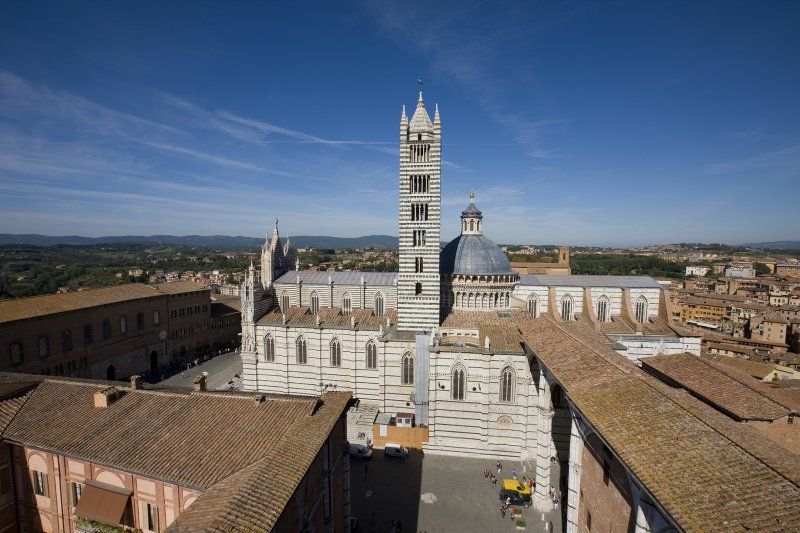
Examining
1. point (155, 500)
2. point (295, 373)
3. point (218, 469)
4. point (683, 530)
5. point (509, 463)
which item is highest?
point (683, 530)

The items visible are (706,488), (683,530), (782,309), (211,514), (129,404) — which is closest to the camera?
(683,530)

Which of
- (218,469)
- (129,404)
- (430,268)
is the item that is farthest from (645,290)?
(129,404)

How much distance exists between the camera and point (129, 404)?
16.2 m

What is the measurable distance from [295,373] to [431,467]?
15012 millimetres

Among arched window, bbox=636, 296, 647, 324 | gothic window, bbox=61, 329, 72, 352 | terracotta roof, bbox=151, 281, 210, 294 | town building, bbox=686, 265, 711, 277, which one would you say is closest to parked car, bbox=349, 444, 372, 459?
arched window, bbox=636, 296, 647, 324

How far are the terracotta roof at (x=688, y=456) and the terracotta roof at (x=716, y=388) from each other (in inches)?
181

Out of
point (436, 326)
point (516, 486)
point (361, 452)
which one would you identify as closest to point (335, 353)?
point (436, 326)

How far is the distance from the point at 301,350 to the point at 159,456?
2150 cm

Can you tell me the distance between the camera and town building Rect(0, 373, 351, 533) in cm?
1194

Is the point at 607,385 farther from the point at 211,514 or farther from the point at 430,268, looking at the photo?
the point at 430,268

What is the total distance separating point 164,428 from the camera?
14.5 metres

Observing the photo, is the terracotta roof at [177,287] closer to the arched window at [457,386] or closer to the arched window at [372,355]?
the arched window at [372,355]

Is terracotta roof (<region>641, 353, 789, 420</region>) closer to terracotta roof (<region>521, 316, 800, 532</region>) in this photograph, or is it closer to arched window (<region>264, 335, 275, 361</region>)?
terracotta roof (<region>521, 316, 800, 532</region>)

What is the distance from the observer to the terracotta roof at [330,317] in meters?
34.1
